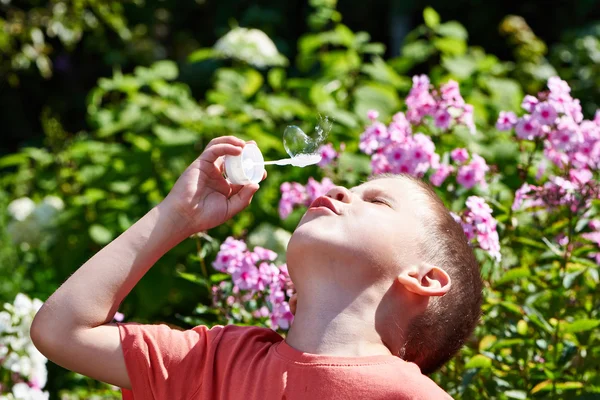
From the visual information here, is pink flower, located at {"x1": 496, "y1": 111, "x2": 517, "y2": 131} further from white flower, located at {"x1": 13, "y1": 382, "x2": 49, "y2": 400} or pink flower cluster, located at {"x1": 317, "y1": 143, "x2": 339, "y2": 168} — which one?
white flower, located at {"x1": 13, "y1": 382, "x2": 49, "y2": 400}

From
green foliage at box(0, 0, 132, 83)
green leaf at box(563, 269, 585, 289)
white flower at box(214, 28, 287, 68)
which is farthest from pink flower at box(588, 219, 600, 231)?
green foliage at box(0, 0, 132, 83)

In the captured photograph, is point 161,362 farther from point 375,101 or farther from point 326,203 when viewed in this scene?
point 375,101

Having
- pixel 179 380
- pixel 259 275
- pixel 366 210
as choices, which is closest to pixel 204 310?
pixel 259 275

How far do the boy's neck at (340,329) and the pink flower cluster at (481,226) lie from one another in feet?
1.71

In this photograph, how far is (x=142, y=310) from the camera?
141 inches

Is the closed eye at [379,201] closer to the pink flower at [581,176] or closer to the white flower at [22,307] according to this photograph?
the pink flower at [581,176]

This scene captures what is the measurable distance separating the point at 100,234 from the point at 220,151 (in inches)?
84.2

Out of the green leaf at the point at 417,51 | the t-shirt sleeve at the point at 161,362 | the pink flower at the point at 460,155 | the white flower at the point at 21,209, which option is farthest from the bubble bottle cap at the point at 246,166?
the white flower at the point at 21,209

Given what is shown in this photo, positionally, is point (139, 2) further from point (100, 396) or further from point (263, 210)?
point (100, 396)

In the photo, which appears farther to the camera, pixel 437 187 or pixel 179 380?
pixel 437 187

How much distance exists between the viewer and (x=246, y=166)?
5.74ft

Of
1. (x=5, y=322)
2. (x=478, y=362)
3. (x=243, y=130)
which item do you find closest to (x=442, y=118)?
(x=478, y=362)

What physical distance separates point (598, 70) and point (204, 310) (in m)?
5.06

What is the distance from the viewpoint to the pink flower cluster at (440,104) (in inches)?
98.0
